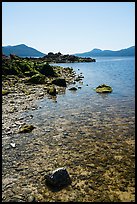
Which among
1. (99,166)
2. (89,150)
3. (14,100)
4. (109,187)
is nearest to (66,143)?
(89,150)

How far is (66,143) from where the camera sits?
46.3 feet

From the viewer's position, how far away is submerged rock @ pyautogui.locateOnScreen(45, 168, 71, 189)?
9491mm

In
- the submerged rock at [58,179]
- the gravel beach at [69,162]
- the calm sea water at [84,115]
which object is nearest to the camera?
the gravel beach at [69,162]

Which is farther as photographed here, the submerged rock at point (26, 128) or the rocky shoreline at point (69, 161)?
the submerged rock at point (26, 128)

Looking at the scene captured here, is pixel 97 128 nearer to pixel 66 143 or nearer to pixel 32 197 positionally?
pixel 66 143

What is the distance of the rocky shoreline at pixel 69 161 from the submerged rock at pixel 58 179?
9.3 inches

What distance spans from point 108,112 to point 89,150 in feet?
29.4

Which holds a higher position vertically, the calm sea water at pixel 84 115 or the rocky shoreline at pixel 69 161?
the calm sea water at pixel 84 115

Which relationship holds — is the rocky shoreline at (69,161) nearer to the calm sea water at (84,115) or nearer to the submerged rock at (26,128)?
the calm sea water at (84,115)

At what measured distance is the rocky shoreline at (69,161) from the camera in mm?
9016

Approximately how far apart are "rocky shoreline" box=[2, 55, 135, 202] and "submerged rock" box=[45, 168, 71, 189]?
0.24 meters

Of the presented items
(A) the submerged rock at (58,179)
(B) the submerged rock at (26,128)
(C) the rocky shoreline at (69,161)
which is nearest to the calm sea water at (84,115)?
(C) the rocky shoreline at (69,161)

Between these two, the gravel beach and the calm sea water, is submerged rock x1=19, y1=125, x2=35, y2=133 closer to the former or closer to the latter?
the gravel beach

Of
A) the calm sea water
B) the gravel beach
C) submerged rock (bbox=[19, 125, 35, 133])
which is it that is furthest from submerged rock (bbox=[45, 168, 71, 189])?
submerged rock (bbox=[19, 125, 35, 133])
